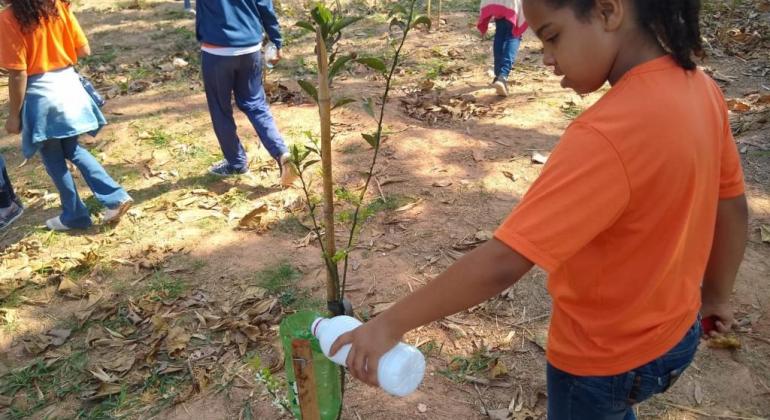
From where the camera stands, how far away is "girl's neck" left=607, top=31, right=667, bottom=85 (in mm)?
1178

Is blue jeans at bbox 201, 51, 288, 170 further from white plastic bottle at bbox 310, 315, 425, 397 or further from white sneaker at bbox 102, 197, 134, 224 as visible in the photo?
white plastic bottle at bbox 310, 315, 425, 397

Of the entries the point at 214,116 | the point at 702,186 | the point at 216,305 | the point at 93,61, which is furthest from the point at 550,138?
the point at 93,61

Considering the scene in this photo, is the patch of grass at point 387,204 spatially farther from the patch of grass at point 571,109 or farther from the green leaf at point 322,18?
the green leaf at point 322,18

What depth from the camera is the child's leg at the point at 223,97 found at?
4051mm

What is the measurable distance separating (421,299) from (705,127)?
0.68 m

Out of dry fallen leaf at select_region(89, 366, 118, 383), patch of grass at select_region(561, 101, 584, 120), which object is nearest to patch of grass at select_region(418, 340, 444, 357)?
dry fallen leaf at select_region(89, 366, 118, 383)

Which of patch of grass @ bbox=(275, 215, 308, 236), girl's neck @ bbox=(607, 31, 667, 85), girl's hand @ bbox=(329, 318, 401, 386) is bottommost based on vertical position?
patch of grass @ bbox=(275, 215, 308, 236)

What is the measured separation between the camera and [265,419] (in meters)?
2.54

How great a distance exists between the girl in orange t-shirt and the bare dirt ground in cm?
43

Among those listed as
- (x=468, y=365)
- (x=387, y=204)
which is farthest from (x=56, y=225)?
(x=468, y=365)

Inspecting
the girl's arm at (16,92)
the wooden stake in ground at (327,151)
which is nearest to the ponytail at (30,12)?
the girl's arm at (16,92)

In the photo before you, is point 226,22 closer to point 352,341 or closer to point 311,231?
point 311,231

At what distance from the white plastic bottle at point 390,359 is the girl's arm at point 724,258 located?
879mm

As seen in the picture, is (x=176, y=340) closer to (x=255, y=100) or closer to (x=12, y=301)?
(x=12, y=301)
